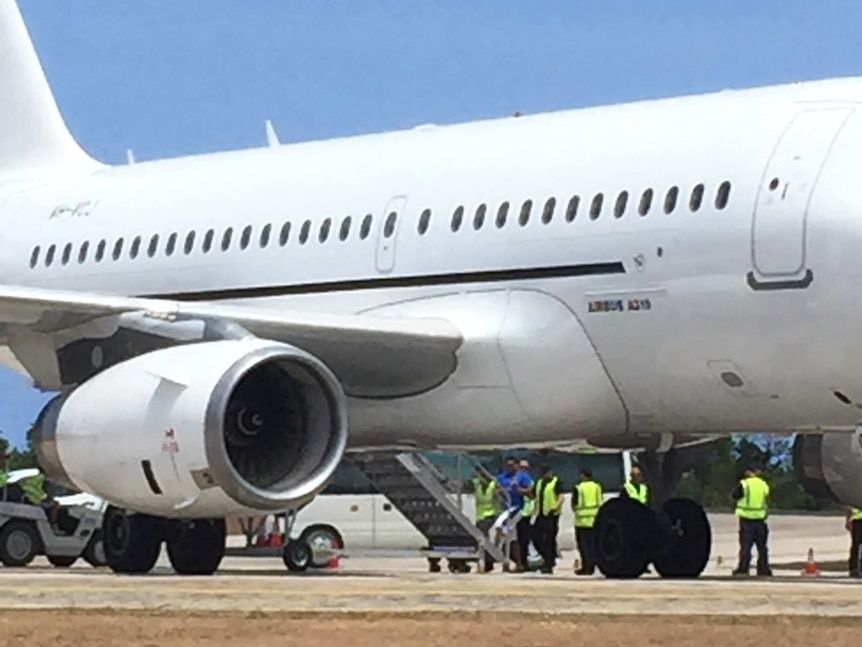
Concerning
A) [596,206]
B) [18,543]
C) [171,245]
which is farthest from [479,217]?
[18,543]

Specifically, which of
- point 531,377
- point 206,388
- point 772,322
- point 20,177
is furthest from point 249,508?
point 20,177

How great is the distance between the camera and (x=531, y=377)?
22484 millimetres

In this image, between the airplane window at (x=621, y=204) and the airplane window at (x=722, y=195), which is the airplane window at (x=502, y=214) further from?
the airplane window at (x=722, y=195)

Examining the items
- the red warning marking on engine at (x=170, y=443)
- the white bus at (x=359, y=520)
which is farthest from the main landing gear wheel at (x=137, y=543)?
the white bus at (x=359, y=520)

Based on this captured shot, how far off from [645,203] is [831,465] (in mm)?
4692

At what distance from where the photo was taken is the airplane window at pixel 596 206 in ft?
72.4

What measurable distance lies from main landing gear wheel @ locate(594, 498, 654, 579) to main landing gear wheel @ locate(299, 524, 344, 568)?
1099 cm

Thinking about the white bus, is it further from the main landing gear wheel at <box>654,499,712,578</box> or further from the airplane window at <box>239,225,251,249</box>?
the main landing gear wheel at <box>654,499,712,578</box>

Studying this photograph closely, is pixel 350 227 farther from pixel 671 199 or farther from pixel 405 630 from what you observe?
pixel 405 630

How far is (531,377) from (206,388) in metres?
3.38

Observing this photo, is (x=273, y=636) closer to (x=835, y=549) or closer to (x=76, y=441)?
(x=76, y=441)

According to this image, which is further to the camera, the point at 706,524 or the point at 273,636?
the point at 706,524

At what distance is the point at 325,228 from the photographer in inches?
981

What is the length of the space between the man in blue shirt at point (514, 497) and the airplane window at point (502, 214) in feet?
25.0
